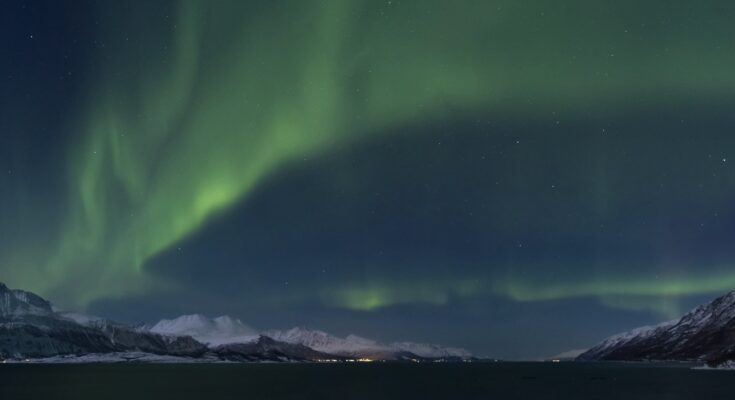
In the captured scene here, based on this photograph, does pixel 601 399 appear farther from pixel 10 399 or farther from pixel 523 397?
pixel 10 399

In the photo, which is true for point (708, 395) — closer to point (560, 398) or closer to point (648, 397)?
point (648, 397)

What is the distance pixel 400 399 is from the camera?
15525cm

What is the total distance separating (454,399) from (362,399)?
2486 cm

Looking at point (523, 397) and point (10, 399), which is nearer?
point (10, 399)

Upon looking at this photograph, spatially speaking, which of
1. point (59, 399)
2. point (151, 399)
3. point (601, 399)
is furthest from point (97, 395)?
point (601, 399)

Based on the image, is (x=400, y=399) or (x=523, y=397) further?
(x=523, y=397)

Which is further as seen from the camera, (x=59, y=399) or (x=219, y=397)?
(x=219, y=397)

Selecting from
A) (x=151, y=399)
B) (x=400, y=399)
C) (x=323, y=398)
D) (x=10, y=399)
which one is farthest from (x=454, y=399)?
(x=10, y=399)

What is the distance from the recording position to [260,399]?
165 m

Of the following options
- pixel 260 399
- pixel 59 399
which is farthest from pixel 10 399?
pixel 260 399

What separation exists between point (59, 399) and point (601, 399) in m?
141

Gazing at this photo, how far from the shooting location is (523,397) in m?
170

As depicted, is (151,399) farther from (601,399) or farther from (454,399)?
(601,399)

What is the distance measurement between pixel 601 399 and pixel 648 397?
1895 centimetres
